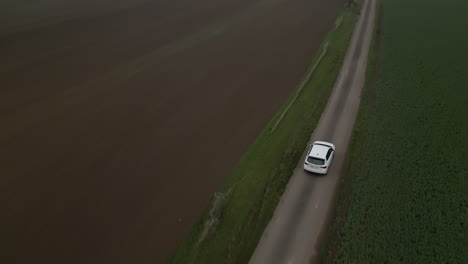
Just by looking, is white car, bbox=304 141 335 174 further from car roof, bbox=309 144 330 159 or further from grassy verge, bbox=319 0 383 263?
grassy verge, bbox=319 0 383 263

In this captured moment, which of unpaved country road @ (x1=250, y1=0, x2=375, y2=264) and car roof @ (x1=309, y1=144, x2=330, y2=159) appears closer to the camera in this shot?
unpaved country road @ (x1=250, y1=0, x2=375, y2=264)

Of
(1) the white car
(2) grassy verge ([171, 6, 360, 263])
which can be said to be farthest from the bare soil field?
(1) the white car

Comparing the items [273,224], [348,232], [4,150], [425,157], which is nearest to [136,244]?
[273,224]

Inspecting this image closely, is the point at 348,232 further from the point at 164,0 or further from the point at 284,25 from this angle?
the point at 164,0

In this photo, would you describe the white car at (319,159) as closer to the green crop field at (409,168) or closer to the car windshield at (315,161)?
the car windshield at (315,161)

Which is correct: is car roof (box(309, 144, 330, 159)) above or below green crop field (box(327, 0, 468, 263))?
above

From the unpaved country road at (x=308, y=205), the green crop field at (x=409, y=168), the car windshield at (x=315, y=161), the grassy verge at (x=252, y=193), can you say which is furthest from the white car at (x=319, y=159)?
the green crop field at (x=409, y=168)

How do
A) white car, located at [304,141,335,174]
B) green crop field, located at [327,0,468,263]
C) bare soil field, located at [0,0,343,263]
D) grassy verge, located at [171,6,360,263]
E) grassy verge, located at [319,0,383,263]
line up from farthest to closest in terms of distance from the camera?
white car, located at [304,141,335,174], bare soil field, located at [0,0,343,263], grassy verge, located at [171,6,360,263], grassy verge, located at [319,0,383,263], green crop field, located at [327,0,468,263]

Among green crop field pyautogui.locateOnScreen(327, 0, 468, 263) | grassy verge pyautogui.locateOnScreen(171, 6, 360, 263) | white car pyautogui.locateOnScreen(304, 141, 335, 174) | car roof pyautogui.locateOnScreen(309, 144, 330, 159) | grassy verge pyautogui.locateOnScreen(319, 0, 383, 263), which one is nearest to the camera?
green crop field pyautogui.locateOnScreen(327, 0, 468, 263)

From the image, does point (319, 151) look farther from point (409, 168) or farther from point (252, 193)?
point (409, 168)
